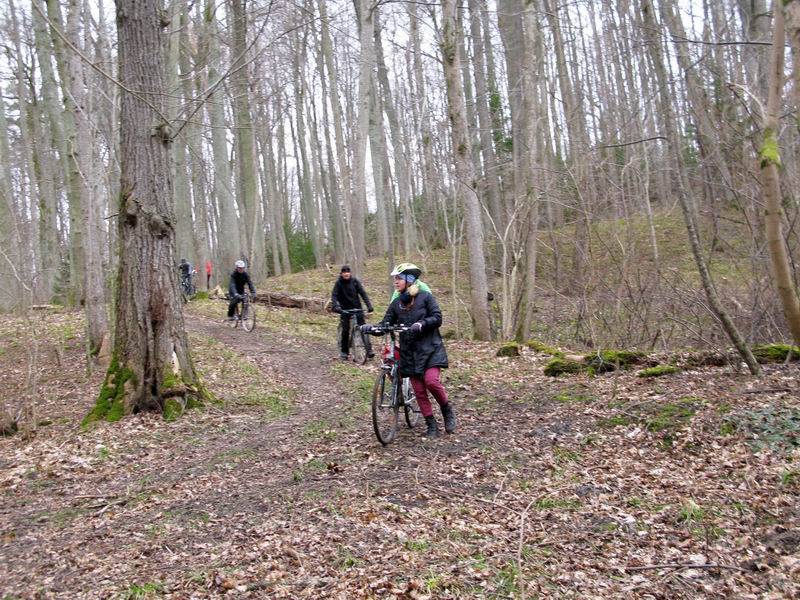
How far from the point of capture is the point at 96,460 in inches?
273

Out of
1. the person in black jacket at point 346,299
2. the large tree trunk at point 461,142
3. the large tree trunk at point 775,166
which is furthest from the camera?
the large tree trunk at point 461,142

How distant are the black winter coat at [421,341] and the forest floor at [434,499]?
0.90m

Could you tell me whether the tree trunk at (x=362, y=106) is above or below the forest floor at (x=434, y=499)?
above

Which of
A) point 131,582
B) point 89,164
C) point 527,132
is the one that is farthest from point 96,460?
point 527,132

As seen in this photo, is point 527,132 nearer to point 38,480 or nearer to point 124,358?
→ point 124,358

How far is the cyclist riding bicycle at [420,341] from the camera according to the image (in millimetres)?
7359

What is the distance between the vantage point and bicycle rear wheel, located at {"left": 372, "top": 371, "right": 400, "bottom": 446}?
23.4 feet

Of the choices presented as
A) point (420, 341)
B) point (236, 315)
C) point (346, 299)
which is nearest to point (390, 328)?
point (420, 341)

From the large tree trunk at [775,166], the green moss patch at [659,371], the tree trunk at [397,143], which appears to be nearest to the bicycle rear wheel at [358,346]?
the green moss patch at [659,371]

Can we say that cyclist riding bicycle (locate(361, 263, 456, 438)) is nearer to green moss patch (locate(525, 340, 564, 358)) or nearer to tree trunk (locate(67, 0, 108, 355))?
green moss patch (locate(525, 340, 564, 358))

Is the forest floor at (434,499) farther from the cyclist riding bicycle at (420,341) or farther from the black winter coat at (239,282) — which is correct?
the black winter coat at (239,282)

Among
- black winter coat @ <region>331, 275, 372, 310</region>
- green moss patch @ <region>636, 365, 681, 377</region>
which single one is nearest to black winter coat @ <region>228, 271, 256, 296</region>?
black winter coat @ <region>331, 275, 372, 310</region>

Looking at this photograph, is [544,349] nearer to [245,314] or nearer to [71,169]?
[245,314]

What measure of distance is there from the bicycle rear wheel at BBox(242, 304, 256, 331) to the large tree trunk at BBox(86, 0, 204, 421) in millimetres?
7663
